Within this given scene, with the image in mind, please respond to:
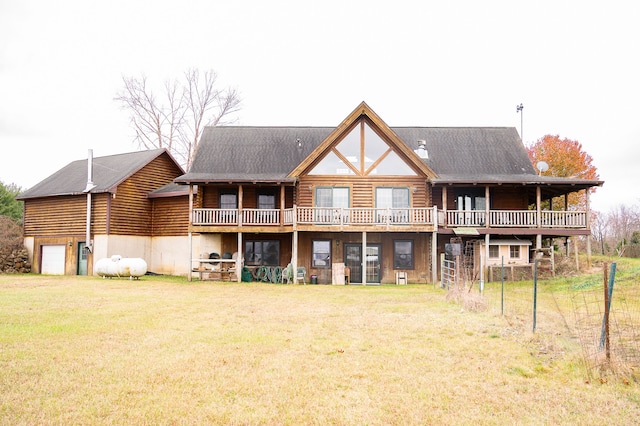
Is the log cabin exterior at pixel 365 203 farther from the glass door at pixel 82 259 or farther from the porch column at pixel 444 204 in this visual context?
the glass door at pixel 82 259

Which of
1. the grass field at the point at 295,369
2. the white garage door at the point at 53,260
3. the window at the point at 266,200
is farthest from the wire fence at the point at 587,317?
the white garage door at the point at 53,260

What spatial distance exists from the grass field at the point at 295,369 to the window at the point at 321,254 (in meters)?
11.5

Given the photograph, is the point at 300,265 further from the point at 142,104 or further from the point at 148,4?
the point at 142,104

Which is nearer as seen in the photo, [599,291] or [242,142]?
[599,291]

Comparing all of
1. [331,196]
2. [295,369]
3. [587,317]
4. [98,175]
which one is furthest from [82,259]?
[587,317]

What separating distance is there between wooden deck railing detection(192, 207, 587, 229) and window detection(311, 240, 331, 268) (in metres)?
1.83

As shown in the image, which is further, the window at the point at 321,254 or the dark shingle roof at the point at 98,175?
the dark shingle roof at the point at 98,175

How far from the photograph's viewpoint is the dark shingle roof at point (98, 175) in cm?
2736

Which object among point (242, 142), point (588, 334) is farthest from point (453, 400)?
point (242, 142)

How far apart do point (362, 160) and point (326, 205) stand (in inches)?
105

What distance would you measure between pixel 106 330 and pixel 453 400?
690cm

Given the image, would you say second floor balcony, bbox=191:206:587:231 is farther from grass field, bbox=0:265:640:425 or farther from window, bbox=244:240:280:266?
grass field, bbox=0:265:640:425

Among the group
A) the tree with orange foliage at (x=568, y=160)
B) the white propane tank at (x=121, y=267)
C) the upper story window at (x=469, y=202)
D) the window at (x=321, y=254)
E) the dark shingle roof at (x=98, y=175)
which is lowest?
the white propane tank at (x=121, y=267)

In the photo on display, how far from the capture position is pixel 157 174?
29.5m
